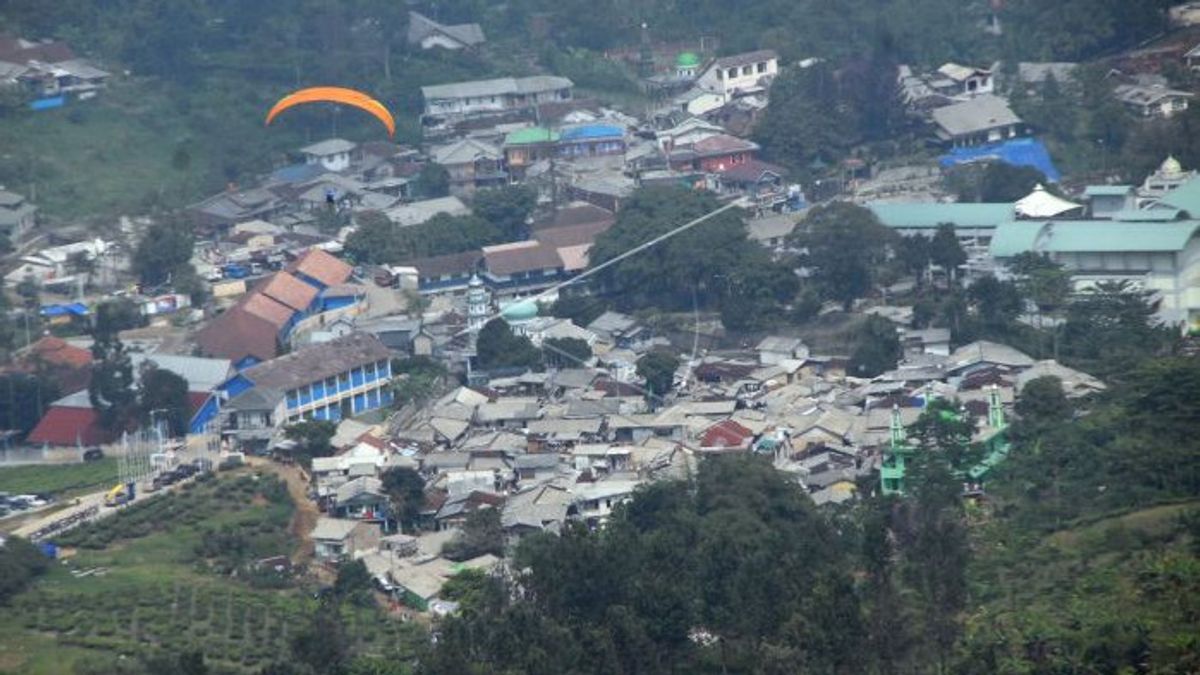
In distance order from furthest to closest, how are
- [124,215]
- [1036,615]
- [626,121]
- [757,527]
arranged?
1. [626,121]
2. [124,215]
3. [757,527]
4. [1036,615]

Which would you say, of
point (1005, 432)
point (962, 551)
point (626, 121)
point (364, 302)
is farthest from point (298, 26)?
point (962, 551)

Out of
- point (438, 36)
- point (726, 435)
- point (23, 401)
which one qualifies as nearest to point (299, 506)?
point (23, 401)

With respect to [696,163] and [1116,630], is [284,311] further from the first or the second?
[1116,630]

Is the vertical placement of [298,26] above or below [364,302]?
above

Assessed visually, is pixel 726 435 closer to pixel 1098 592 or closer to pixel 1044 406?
pixel 1044 406

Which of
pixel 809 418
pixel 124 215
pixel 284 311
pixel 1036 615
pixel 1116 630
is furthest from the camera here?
pixel 124 215

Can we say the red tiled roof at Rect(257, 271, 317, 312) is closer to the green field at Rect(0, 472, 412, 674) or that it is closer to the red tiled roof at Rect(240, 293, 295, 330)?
the red tiled roof at Rect(240, 293, 295, 330)

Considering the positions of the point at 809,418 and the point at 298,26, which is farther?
the point at 298,26
